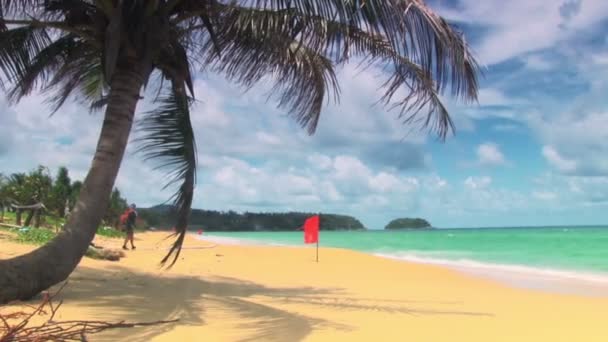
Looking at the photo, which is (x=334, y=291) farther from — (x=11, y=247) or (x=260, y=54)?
(x=11, y=247)

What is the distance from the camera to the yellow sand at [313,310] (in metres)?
4.34

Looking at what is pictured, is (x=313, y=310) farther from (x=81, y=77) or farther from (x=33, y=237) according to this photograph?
(x=33, y=237)

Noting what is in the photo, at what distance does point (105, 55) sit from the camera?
5.15m

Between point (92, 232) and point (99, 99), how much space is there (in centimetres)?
382

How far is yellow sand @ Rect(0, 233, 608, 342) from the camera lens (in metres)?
4.34

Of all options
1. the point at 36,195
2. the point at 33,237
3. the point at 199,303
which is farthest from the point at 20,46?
the point at 36,195

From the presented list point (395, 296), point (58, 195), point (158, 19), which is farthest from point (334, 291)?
point (58, 195)

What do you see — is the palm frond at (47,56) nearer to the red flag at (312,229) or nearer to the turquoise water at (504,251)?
the red flag at (312,229)

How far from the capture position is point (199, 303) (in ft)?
18.0

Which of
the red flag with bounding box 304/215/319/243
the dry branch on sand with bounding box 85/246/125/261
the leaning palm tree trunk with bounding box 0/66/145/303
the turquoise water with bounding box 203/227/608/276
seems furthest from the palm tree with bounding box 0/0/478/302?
the turquoise water with bounding box 203/227/608/276

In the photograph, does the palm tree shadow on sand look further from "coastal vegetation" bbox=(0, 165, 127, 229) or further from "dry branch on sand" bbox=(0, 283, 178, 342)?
"coastal vegetation" bbox=(0, 165, 127, 229)

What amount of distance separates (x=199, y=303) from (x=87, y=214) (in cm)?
151

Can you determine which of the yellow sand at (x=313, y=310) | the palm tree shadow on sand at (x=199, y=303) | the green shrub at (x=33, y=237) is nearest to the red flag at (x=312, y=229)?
the yellow sand at (x=313, y=310)

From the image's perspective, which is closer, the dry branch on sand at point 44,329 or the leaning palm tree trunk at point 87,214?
the dry branch on sand at point 44,329
